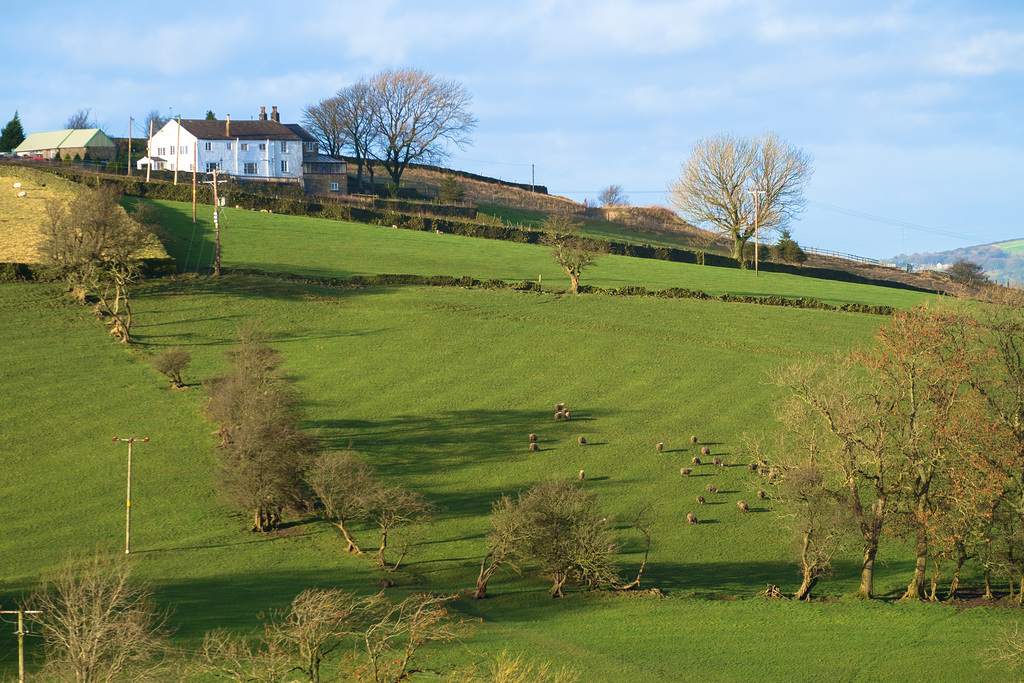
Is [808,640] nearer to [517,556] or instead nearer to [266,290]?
[517,556]

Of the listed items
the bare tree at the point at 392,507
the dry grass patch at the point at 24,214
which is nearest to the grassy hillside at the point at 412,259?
the dry grass patch at the point at 24,214

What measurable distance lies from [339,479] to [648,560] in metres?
12.7

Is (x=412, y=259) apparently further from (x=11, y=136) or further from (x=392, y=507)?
(x=11, y=136)

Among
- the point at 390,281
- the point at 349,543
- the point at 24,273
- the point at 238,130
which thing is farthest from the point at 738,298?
the point at 238,130

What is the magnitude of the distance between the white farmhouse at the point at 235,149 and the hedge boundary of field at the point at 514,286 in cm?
5614

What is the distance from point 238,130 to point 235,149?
314cm

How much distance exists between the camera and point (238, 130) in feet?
400

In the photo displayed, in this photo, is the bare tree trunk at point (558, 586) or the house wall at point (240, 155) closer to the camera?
the bare tree trunk at point (558, 586)

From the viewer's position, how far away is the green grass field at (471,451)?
2889 centimetres

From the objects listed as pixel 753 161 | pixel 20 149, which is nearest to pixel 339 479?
pixel 753 161

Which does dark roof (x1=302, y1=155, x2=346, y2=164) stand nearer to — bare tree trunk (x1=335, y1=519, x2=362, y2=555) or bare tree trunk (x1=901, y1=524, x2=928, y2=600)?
bare tree trunk (x1=335, y1=519, x2=362, y2=555)

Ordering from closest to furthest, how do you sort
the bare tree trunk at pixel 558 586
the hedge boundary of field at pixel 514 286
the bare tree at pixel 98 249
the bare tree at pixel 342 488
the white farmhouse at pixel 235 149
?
1. the bare tree trunk at pixel 558 586
2. the bare tree at pixel 342 488
3. the bare tree at pixel 98 249
4. the hedge boundary of field at pixel 514 286
5. the white farmhouse at pixel 235 149

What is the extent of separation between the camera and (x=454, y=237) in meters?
95.5

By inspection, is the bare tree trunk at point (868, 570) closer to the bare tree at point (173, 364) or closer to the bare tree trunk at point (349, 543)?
the bare tree trunk at point (349, 543)
